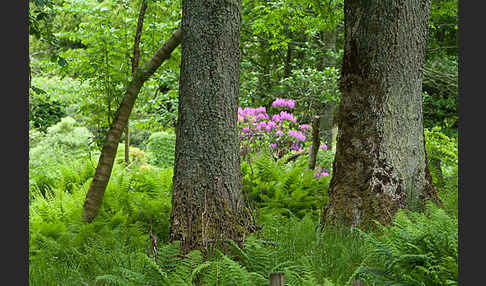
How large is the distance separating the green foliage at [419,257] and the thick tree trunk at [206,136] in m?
1.17

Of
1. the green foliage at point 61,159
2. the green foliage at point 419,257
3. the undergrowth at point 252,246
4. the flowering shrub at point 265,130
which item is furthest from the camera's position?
the flowering shrub at point 265,130

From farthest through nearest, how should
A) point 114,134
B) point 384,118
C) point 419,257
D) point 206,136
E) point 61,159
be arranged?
1. point 61,159
2. point 114,134
3. point 384,118
4. point 206,136
5. point 419,257

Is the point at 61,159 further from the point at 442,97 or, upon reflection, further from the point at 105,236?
the point at 442,97

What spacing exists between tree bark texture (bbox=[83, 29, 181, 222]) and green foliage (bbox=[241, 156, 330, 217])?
1632 millimetres

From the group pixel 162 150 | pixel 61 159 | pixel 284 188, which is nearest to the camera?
pixel 284 188

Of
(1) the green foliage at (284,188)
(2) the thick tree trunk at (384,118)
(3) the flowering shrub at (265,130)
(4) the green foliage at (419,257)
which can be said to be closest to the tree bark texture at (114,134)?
(1) the green foliage at (284,188)

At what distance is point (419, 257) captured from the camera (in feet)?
8.07

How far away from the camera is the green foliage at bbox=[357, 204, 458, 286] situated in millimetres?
2393

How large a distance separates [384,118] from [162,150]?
7522 millimetres

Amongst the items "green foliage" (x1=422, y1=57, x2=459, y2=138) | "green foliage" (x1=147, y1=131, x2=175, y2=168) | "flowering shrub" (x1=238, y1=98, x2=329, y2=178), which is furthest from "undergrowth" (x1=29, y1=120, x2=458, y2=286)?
"green foliage" (x1=422, y1=57, x2=459, y2=138)

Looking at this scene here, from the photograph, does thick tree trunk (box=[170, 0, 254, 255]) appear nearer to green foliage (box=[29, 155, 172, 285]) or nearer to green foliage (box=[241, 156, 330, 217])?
green foliage (box=[29, 155, 172, 285])

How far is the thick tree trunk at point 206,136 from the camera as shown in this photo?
3252mm

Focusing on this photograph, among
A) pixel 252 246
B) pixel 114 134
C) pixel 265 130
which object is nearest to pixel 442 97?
pixel 265 130

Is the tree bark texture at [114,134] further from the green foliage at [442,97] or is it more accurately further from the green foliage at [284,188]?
the green foliage at [442,97]
